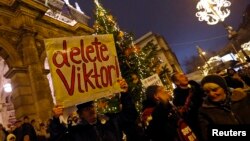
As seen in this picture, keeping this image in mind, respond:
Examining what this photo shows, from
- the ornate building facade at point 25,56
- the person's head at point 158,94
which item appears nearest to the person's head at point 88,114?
the person's head at point 158,94

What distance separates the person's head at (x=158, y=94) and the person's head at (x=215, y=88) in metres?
0.81

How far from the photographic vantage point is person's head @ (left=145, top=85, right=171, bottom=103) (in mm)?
4504

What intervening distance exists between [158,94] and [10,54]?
13.1 meters

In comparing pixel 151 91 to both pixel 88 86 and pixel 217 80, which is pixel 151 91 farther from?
pixel 217 80

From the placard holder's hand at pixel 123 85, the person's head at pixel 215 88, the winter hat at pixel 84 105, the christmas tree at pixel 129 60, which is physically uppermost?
the christmas tree at pixel 129 60

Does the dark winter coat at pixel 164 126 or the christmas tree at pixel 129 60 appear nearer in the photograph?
the dark winter coat at pixel 164 126

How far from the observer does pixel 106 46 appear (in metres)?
4.91

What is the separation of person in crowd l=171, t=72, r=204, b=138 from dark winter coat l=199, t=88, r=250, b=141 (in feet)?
4.01

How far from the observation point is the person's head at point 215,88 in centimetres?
363

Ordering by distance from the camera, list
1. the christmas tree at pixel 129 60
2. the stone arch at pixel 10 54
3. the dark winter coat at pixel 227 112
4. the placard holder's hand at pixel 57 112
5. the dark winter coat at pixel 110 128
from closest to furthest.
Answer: the dark winter coat at pixel 227 112 → the dark winter coat at pixel 110 128 → the placard holder's hand at pixel 57 112 → the christmas tree at pixel 129 60 → the stone arch at pixel 10 54

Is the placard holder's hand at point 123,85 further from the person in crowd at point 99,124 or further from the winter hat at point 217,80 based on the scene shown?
the winter hat at point 217,80

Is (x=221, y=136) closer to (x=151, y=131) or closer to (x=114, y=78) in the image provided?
(x=151, y=131)

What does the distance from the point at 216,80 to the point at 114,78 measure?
1.63 meters

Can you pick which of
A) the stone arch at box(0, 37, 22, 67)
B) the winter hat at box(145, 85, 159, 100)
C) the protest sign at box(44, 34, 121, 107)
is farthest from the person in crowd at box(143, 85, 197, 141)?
the stone arch at box(0, 37, 22, 67)
